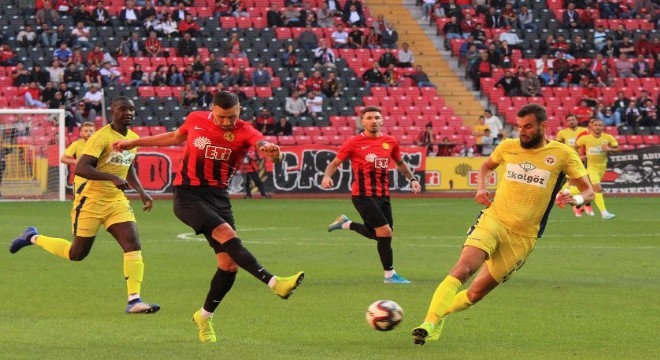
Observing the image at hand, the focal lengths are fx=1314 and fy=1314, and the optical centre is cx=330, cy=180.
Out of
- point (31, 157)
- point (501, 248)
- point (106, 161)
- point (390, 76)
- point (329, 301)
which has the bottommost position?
point (31, 157)

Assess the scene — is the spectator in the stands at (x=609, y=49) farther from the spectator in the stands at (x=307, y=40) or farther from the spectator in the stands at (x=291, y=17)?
the spectator in the stands at (x=291, y=17)

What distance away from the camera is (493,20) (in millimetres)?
47312

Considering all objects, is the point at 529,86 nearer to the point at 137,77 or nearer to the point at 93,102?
the point at 137,77

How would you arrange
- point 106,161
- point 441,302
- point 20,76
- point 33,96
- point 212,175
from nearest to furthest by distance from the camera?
point 441,302
point 212,175
point 106,161
point 33,96
point 20,76

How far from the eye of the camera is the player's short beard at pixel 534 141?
10867mm

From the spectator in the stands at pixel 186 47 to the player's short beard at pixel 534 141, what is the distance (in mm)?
31595

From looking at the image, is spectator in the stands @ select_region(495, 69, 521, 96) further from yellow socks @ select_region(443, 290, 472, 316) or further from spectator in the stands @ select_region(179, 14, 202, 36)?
yellow socks @ select_region(443, 290, 472, 316)

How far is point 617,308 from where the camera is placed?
43.7 ft

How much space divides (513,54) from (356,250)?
26.7 m

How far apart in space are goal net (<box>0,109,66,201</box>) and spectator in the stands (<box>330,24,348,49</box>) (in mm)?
11949

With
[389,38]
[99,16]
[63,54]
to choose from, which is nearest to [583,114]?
[389,38]

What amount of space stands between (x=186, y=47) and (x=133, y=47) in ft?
5.64

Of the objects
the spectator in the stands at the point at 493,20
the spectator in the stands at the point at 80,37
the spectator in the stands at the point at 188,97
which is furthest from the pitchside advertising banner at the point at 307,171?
the spectator in the stands at the point at 493,20

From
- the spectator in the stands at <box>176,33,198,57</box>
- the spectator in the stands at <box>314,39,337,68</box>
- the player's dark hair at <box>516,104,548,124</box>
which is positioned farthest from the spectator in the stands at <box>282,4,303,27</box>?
the player's dark hair at <box>516,104,548,124</box>
